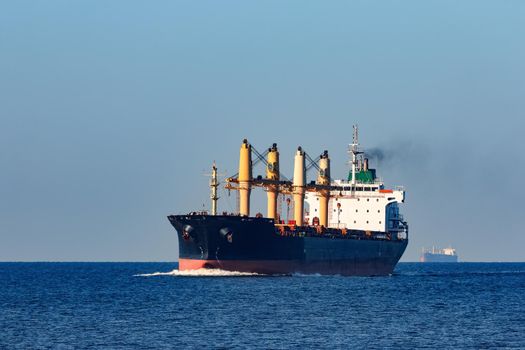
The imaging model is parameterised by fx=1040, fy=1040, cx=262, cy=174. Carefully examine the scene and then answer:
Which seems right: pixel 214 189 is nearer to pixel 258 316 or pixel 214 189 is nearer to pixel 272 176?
pixel 272 176

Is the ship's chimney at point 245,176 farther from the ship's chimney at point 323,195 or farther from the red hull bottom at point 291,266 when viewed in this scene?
the ship's chimney at point 323,195

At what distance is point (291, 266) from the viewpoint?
9012cm

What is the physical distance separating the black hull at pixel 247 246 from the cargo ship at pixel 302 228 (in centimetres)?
8

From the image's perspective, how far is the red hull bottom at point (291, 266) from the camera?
84.7m

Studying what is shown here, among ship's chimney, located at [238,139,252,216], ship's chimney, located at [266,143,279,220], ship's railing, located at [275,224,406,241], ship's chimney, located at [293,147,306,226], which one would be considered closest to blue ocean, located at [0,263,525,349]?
ship's railing, located at [275,224,406,241]

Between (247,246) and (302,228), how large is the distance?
35.7 ft

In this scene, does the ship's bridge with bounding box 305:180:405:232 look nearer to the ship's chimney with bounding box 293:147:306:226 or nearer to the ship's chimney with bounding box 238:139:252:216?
the ship's chimney with bounding box 293:147:306:226

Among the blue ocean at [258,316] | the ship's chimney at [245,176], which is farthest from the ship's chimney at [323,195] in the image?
the blue ocean at [258,316]

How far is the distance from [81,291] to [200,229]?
422 inches

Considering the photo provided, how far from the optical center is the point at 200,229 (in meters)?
83.7

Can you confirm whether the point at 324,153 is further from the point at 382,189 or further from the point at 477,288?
the point at 477,288

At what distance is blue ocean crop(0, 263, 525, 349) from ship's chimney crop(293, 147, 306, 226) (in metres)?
18.3

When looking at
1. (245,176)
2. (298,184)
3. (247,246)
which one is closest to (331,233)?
(298,184)

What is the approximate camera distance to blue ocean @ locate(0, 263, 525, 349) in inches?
1735
